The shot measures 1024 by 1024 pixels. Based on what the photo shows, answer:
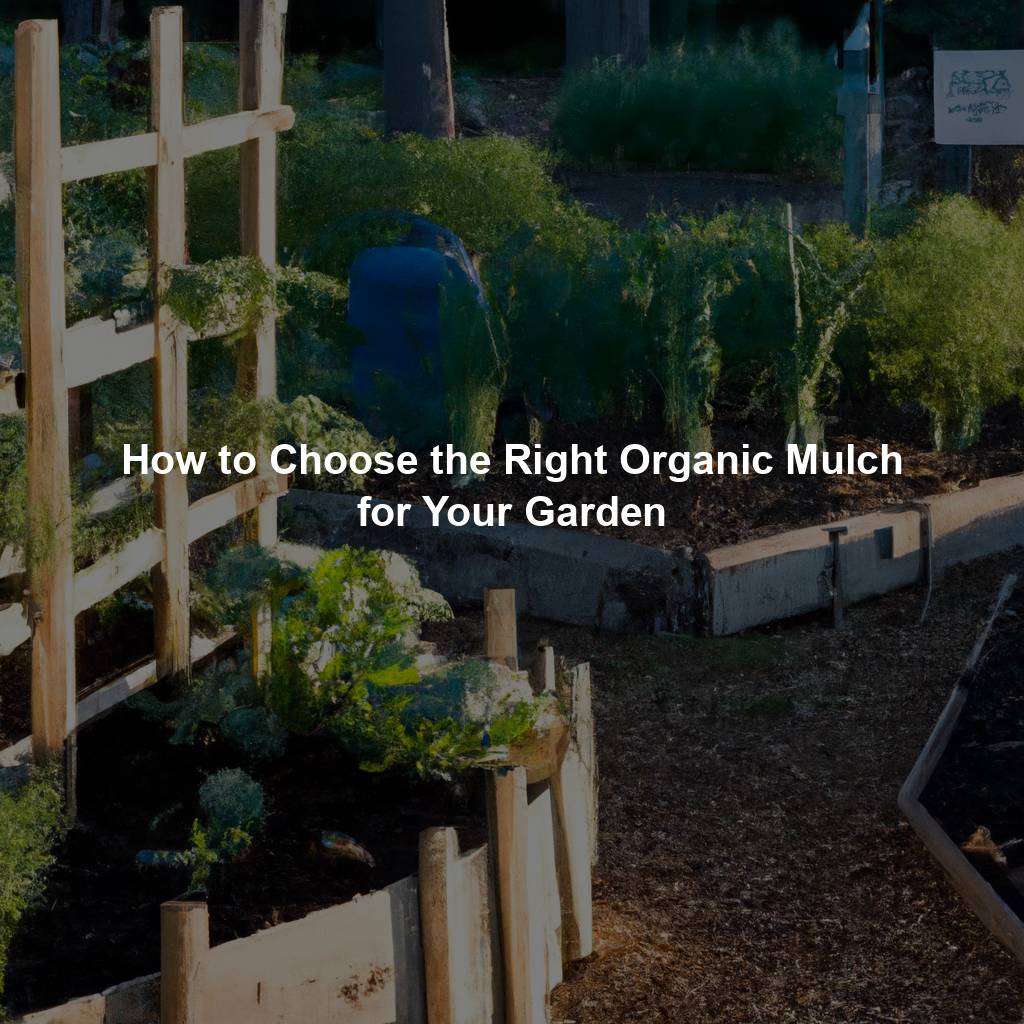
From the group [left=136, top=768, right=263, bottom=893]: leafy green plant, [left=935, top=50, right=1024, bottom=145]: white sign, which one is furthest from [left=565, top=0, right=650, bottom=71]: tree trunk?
[left=136, top=768, right=263, bottom=893]: leafy green plant

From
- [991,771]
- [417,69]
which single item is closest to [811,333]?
[991,771]

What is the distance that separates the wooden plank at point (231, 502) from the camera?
14.7 feet

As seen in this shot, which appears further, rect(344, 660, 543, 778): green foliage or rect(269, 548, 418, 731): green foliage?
rect(269, 548, 418, 731): green foliage

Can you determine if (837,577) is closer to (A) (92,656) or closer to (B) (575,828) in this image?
(B) (575,828)

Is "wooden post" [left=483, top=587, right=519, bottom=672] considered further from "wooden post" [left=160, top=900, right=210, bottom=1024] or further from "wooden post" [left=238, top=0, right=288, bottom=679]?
"wooden post" [left=160, top=900, right=210, bottom=1024]

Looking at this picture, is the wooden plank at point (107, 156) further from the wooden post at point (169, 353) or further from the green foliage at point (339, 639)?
the green foliage at point (339, 639)

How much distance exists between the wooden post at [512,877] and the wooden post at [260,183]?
3.64 feet

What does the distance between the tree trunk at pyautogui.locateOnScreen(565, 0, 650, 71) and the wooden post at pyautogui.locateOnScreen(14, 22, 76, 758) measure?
533 inches

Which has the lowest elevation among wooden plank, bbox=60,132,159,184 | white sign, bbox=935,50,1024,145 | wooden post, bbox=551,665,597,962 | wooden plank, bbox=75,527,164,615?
wooden post, bbox=551,665,597,962

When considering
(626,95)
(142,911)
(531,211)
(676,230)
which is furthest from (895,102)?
(142,911)

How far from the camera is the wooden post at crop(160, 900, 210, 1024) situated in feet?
9.86

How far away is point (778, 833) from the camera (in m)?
4.97

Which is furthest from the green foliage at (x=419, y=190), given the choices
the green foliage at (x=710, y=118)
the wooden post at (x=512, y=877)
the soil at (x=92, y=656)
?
the green foliage at (x=710, y=118)

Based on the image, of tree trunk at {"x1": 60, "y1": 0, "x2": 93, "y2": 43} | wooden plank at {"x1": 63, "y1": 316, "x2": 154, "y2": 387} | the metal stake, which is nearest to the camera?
wooden plank at {"x1": 63, "y1": 316, "x2": 154, "y2": 387}
